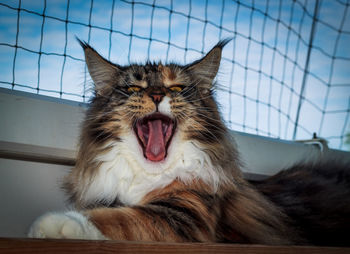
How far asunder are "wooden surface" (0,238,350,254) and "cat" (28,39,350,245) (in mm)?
232

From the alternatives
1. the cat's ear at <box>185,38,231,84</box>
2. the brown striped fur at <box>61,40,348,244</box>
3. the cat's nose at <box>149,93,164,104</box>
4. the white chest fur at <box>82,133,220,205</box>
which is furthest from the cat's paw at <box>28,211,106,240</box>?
the cat's ear at <box>185,38,231,84</box>

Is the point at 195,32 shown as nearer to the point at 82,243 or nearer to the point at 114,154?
the point at 114,154

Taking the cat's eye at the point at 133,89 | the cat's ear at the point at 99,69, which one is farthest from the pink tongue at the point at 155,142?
the cat's ear at the point at 99,69

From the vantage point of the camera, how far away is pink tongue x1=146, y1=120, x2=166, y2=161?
139 centimetres

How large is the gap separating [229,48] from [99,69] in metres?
1.04

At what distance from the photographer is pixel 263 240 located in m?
1.39

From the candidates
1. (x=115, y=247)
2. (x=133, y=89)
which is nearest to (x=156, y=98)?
(x=133, y=89)

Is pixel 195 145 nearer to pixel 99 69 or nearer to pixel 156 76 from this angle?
pixel 156 76

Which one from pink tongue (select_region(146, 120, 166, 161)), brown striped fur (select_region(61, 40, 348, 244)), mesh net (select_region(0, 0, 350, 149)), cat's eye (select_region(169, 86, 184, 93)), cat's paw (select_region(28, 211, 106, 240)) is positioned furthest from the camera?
mesh net (select_region(0, 0, 350, 149))

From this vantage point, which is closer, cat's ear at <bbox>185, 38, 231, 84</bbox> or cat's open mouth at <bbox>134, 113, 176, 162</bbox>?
cat's open mouth at <bbox>134, 113, 176, 162</bbox>

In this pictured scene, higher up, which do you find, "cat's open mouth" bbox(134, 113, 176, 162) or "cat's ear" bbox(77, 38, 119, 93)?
"cat's ear" bbox(77, 38, 119, 93)

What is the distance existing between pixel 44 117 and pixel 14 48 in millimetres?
353

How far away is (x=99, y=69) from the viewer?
62.4 inches

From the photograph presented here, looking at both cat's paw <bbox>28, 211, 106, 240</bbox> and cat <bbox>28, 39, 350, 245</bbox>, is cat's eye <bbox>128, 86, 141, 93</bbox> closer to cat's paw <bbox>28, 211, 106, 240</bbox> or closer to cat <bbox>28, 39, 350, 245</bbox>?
cat <bbox>28, 39, 350, 245</bbox>
